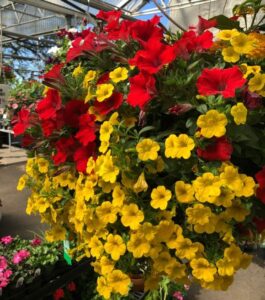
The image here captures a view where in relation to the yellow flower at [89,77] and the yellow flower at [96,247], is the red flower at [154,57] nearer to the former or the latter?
the yellow flower at [89,77]

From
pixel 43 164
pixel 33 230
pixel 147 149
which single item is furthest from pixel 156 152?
pixel 33 230

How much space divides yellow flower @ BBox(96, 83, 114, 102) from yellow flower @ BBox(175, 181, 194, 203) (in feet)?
0.75

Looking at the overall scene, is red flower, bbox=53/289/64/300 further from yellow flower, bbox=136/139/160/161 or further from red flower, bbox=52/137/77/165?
yellow flower, bbox=136/139/160/161

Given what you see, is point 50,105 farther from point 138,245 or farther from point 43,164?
point 138,245

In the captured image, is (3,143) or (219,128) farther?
(3,143)

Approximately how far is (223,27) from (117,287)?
64cm

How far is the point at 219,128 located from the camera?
0.63 metres

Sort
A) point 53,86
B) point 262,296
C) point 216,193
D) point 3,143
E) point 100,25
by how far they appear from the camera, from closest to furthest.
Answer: point 216,193, point 53,86, point 100,25, point 262,296, point 3,143

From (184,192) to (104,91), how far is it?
0.86ft

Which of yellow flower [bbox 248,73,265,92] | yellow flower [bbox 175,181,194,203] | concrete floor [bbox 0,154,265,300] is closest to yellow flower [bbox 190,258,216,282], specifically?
yellow flower [bbox 175,181,194,203]

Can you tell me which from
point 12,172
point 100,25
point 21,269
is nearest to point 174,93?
point 100,25

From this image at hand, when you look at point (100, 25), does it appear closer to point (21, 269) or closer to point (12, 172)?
point (21, 269)

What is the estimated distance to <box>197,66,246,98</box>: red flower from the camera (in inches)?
26.0

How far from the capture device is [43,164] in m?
0.91
